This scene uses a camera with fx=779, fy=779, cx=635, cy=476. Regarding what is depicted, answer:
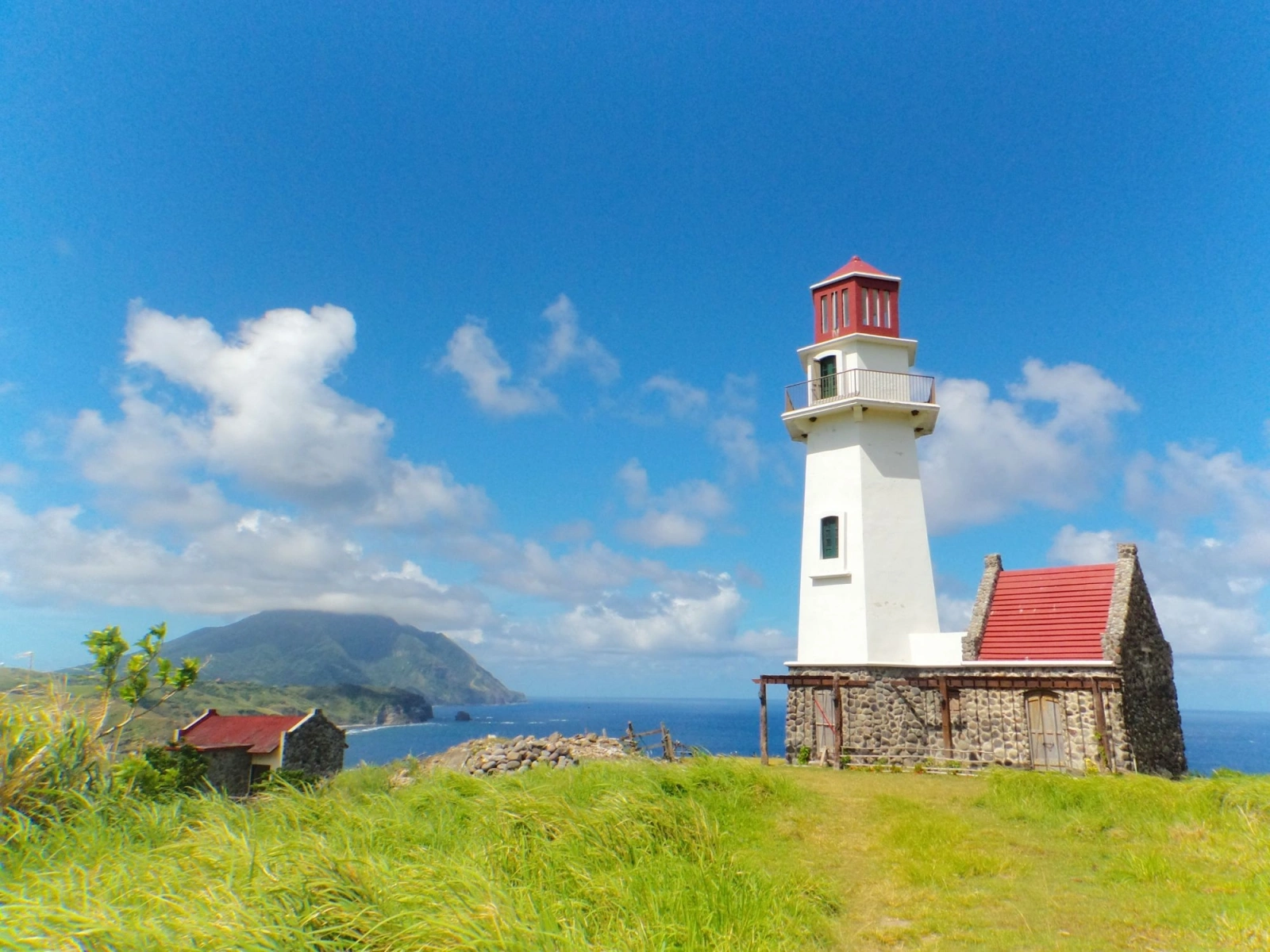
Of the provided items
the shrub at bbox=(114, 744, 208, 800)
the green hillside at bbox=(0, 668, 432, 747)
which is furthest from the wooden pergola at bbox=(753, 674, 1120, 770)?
the green hillside at bbox=(0, 668, 432, 747)

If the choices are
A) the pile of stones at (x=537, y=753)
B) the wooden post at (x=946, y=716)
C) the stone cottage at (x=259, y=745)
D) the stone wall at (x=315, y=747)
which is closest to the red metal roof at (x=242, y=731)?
the stone cottage at (x=259, y=745)

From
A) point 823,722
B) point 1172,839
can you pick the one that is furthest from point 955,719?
point 1172,839

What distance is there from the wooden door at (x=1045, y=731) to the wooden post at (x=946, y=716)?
1.93 meters

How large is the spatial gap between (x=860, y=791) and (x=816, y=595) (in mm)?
7775

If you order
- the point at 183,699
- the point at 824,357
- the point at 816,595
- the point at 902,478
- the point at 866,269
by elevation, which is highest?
the point at 866,269

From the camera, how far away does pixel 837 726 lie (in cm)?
2067

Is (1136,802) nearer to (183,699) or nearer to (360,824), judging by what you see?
(360,824)

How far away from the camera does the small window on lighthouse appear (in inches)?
903

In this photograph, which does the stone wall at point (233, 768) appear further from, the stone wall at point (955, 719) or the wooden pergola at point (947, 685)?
the stone wall at point (955, 719)

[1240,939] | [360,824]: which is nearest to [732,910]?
[360,824]

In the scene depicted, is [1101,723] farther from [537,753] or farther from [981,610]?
[537,753]

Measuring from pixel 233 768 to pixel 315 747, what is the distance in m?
3.24

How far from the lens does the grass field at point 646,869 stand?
5098 mm

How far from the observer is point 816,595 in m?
23.0
